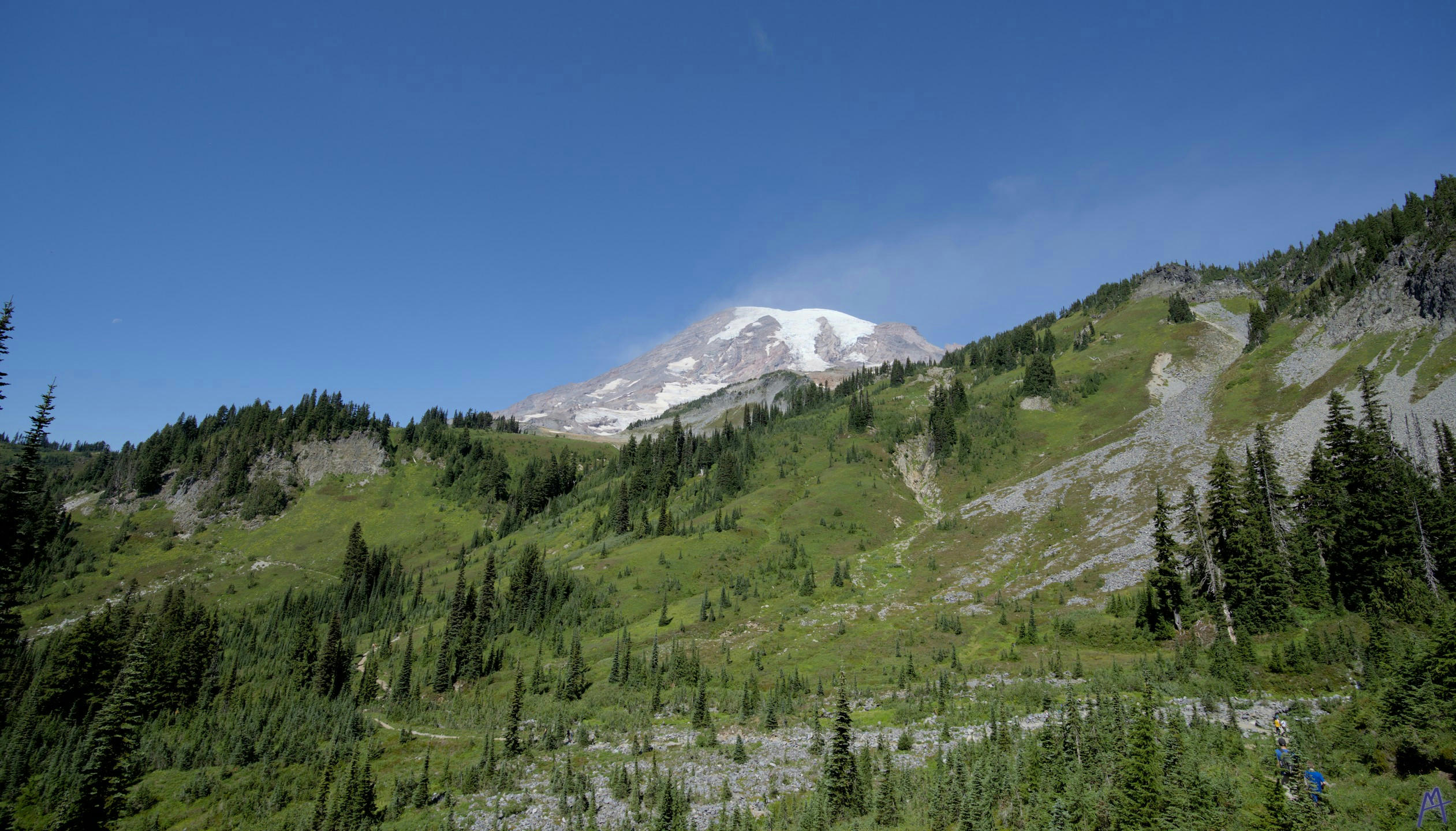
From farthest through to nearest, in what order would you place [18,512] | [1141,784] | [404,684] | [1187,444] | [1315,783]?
[1187,444]
[404,684]
[18,512]
[1141,784]
[1315,783]

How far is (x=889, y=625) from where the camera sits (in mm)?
77312

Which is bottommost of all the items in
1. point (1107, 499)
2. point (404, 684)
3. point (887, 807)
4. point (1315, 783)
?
point (404, 684)

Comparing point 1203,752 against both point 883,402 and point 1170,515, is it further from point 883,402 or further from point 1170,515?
point 883,402

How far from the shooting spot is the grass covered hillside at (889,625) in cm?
2653

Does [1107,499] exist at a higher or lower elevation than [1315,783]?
higher

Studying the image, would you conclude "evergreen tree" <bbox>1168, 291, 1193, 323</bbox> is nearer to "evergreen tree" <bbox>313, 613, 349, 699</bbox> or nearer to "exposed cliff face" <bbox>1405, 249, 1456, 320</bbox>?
"exposed cliff face" <bbox>1405, 249, 1456, 320</bbox>

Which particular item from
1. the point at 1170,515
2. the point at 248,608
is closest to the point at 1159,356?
the point at 1170,515

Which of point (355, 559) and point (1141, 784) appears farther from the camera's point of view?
point (355, 559)

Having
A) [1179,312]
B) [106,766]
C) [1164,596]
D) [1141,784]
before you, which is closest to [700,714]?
[106,766]

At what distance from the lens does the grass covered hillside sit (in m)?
26.5

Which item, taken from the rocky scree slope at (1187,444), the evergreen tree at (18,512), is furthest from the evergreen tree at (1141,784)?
the rocky scree slope at (1187,444)

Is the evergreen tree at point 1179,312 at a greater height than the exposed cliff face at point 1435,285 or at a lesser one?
greater

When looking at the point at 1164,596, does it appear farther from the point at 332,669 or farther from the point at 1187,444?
the point at 332,669

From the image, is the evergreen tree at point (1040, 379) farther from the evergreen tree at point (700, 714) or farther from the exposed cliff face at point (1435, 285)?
the evergreen tree at point (700, 714)
